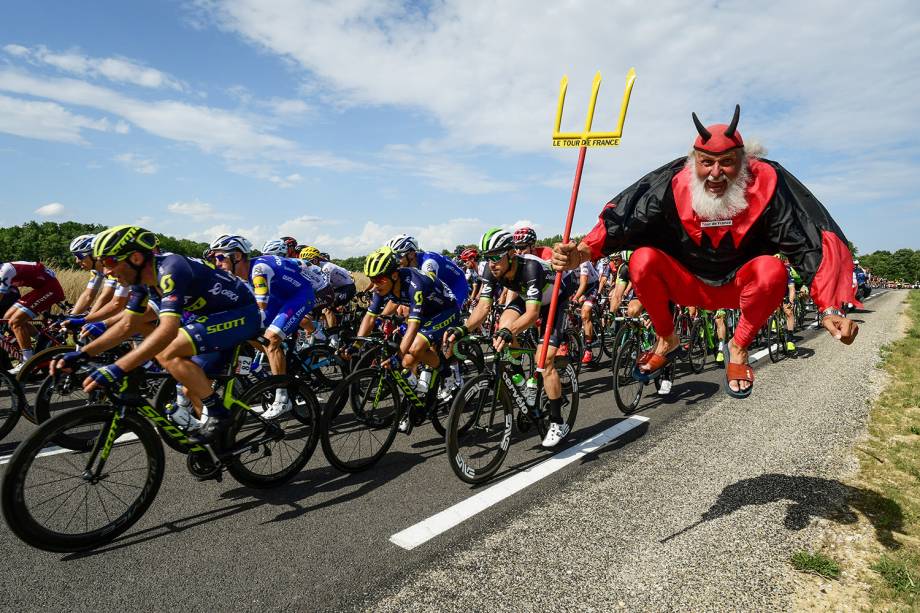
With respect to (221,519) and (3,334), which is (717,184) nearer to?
(221,519)

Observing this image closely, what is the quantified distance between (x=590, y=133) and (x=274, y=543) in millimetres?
3689

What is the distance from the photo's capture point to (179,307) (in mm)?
3729

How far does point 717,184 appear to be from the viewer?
2955mm

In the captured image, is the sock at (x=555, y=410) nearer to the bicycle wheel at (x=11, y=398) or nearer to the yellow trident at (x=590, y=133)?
the yellow trident at (x=590, y=133)

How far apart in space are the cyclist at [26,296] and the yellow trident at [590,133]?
24.5 ft

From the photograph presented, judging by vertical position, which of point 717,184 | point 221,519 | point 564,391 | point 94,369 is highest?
point 717,184

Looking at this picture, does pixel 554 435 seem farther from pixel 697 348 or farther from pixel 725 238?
pixel 697 348

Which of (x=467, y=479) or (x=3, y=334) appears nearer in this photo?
(x=467, y=479)

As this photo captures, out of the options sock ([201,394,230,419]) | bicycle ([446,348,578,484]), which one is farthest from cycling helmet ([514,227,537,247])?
sock ([201,394,230,419])

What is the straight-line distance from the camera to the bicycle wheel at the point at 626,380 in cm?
638

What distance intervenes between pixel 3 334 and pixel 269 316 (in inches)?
166

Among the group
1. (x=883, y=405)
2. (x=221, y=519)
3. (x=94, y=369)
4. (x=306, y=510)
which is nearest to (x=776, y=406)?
(x=883, y=405)

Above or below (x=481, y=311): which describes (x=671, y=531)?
below

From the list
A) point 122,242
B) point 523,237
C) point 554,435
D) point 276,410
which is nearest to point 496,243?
point 523,237
